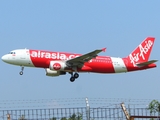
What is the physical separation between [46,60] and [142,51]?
1558 cm

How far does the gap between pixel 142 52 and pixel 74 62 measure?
11.8 meters

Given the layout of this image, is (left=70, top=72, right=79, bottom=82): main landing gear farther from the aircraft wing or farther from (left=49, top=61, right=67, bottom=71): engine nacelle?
(left=49, top=61, right=67, bottom=71): engine nacelle

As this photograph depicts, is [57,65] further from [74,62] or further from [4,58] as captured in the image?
[4,58]

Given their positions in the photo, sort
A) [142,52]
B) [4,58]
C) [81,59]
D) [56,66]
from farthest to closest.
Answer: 1. [142,52]
2. [81,59]
3. [4,58]
4. [56,66]

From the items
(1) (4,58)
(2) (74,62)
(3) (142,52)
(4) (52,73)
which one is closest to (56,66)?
(2) (74,62)

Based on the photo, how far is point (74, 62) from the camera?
195 feet

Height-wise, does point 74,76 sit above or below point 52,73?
below

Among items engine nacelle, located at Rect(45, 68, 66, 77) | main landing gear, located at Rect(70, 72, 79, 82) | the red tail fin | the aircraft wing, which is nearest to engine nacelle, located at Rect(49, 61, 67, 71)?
the aircraft wing

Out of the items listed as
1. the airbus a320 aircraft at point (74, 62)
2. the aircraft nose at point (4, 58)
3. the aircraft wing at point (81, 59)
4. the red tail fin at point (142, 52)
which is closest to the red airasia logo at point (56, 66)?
the airbus a320 aircraft at point (74, 62)

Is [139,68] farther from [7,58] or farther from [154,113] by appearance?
[154,113]

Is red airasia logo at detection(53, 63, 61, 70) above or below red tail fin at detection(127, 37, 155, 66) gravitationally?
below

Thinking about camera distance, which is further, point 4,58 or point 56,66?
point 4,58

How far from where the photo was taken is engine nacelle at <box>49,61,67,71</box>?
5752 cm

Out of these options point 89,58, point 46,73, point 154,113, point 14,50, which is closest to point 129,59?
point 89,58
